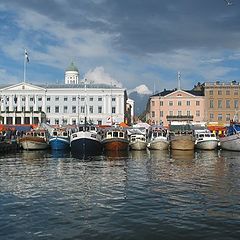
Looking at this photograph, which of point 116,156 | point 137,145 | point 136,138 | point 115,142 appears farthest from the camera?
point 136,138

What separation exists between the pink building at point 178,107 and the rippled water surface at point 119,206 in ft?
370

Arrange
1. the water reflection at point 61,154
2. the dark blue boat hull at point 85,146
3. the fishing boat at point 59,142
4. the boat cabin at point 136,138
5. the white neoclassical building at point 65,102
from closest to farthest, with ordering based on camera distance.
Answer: the water reflection at point 61,154 → the dark blue boat hull at point 85,146 → the fishing boat at point 59,142 → the boat cabin at point 136,138 → the white neoclassical building at point 65,102

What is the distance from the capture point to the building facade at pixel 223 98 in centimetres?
14338

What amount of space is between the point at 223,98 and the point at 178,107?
55.0ft

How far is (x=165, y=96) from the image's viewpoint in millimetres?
146750

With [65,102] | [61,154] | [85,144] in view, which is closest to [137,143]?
[85,144]

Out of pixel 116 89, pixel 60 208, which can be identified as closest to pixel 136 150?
pixel 60 208

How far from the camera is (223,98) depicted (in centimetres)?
14375

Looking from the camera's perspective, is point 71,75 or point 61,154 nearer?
point 61,154

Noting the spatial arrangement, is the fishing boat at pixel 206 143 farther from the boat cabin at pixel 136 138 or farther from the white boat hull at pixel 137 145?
the white boat hull at pixel 137 145

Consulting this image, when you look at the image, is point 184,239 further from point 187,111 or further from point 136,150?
point 187,111

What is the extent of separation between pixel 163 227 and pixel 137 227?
1147 mm

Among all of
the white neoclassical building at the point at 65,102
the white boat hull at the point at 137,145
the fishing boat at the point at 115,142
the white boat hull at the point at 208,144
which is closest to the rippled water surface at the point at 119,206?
the fishing boat at the point at 115,142

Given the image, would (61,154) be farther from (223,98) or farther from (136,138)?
(223,98)
